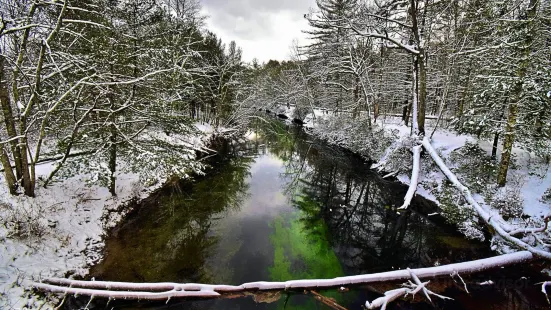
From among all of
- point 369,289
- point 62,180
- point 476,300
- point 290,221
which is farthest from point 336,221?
point 62,180

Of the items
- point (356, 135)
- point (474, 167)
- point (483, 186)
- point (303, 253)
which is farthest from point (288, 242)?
point (356, 135)

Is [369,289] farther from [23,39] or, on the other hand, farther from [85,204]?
[23,39]

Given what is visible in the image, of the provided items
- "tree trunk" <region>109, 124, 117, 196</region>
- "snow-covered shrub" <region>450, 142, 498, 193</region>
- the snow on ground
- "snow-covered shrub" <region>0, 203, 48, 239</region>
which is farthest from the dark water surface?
the snow on ground

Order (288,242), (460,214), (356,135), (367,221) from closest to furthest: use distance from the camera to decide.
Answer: (288,242) < (460,214) < (367,221) < (356,135)

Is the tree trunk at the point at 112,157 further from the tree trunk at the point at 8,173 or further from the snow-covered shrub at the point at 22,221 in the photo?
the tree trunk at the point at 8,173

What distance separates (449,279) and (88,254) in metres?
9.76

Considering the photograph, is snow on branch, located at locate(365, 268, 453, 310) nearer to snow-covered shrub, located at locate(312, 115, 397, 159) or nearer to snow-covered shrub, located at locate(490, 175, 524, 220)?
snow-covered shrub, located at locate(490, 175, 524, 220)

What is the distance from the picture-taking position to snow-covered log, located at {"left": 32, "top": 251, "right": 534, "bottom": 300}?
223 inches

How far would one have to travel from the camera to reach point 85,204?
8.48 meters

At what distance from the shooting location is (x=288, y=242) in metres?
8.93

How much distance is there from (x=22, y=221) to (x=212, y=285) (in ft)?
16.5

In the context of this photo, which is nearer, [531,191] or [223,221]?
[531,191]

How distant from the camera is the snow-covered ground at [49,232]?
213 inches

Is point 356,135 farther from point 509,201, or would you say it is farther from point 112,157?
point 112,157
